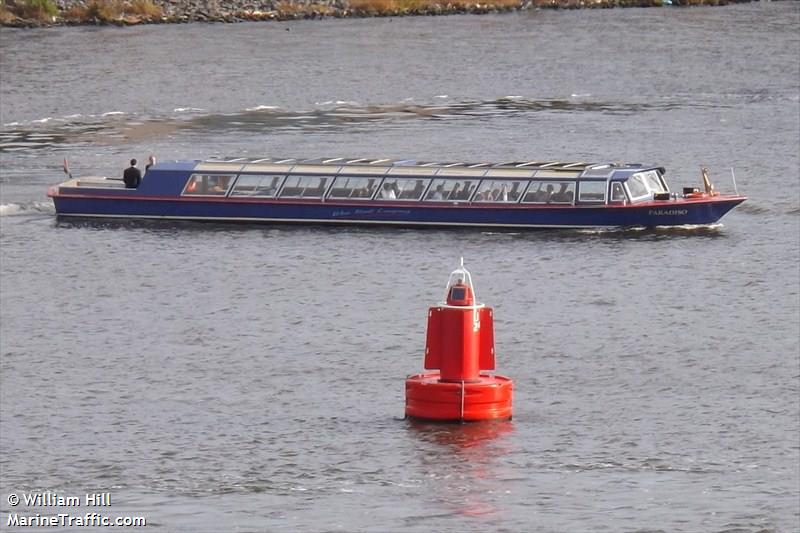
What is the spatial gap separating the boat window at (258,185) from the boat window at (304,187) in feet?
1.41

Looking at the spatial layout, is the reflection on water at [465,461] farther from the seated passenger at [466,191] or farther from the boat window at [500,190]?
the seated passenger at [466,191]

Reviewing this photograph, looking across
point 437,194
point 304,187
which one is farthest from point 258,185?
point 437,194

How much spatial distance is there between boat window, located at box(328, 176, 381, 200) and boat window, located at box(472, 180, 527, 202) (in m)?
4.29

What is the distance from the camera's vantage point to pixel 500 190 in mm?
75312

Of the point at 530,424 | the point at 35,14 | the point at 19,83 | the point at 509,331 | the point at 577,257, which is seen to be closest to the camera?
the point at 530,424

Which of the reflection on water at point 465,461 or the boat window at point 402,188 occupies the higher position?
the boat window at point 402,188

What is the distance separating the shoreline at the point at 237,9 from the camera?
162 metres

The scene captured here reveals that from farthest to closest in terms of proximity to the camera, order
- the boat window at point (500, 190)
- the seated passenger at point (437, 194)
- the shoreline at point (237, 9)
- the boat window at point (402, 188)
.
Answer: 1. the shoreline at point (237, 9)
2. the boat window at point (402, 188)
3. the seated passenger at point (437, 194)
4. the boat window at point (500, 190)

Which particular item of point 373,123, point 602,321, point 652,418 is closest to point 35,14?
point 373,123

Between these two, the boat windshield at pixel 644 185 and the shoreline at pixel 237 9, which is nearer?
the boat windshield at pixel 644 185

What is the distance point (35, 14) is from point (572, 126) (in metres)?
71.5

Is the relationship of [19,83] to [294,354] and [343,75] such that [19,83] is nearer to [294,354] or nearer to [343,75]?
[343,75]

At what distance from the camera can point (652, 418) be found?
4506 centimetres

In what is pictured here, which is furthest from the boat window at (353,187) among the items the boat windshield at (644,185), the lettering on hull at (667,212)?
the lettering on hull at (667,212)
